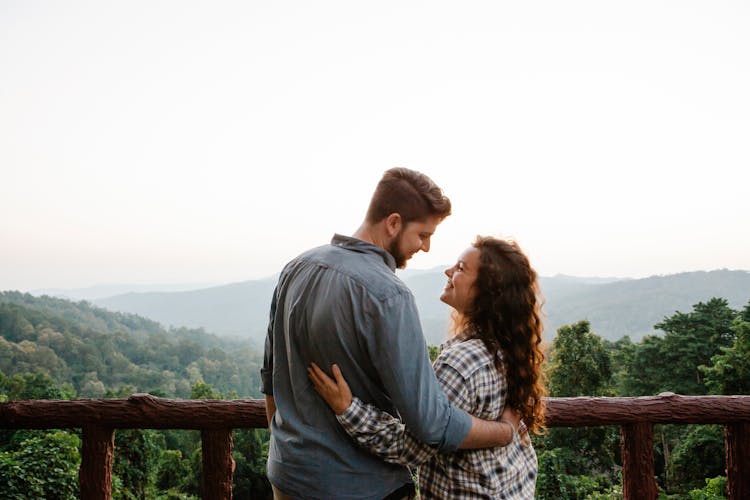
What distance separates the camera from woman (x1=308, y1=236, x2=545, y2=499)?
4.96 ft

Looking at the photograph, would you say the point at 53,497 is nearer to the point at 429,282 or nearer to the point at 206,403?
the point at 206,403

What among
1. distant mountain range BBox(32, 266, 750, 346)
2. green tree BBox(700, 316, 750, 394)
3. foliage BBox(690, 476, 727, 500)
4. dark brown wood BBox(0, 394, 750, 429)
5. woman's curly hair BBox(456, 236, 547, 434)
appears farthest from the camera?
distant mountain range BBox(32, 266, 750, 346)

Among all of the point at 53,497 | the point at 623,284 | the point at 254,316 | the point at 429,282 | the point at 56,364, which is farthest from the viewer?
the point at 254,316

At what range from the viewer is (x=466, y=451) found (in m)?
1.64

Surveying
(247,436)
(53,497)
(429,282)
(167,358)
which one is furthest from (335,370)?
(429,282)

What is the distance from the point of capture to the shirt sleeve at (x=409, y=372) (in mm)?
1414

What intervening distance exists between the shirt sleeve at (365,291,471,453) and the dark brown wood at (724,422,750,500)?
177cm

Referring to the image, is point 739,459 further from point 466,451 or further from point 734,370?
point 734,370

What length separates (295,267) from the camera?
162 centimetres

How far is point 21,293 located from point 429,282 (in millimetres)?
104231

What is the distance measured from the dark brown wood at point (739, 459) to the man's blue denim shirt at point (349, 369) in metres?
1.73

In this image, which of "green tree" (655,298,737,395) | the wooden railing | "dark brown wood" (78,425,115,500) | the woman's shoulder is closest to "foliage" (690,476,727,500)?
"green tree" (655,298,737,395)

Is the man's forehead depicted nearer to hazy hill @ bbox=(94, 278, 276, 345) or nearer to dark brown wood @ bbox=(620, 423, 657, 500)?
dark brown wood @ bbox=(620, 423, 657, 500)

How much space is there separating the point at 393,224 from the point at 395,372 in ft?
1.44
